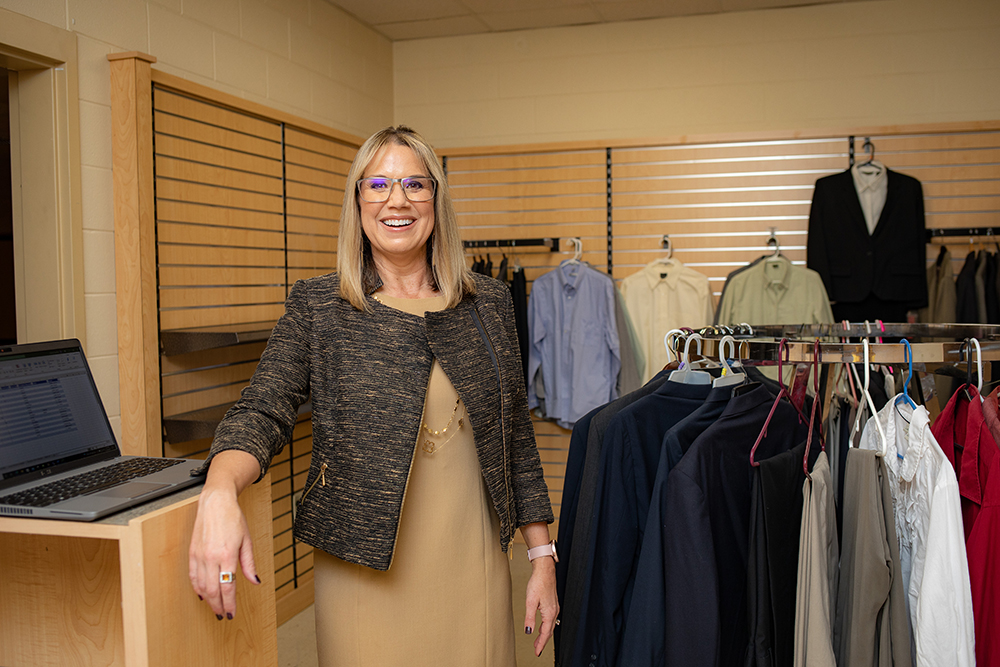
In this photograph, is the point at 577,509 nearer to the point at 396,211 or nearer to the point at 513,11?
the point at 396,211

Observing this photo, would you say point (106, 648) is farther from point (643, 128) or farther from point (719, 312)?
point (643, 128)

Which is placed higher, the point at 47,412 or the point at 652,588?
the point at 47,412

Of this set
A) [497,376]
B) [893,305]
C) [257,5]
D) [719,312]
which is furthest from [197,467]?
[893,305]

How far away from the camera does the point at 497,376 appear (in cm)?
151

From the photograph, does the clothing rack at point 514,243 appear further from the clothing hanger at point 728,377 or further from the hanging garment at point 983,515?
the hanging garment at point 983,515

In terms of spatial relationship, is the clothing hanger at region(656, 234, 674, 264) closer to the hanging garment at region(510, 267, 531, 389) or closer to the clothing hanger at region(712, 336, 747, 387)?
the hanging garment at region(510, 267, 531, 389)

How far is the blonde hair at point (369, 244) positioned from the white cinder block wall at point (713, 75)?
10.6 ft

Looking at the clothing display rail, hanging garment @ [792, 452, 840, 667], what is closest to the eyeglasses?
hanging garment @ [792, 452, 840, 667]

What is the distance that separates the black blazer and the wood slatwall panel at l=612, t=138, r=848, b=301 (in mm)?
223

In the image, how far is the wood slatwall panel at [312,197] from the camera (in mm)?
3594

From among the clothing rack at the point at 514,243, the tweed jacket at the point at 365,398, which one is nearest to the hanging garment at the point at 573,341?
the clothing rack at the point at 514,243

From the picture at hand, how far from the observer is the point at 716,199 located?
4297 millimetres

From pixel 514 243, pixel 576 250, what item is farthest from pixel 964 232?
pixel 514 243

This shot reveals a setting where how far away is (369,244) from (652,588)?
3.02 feet
